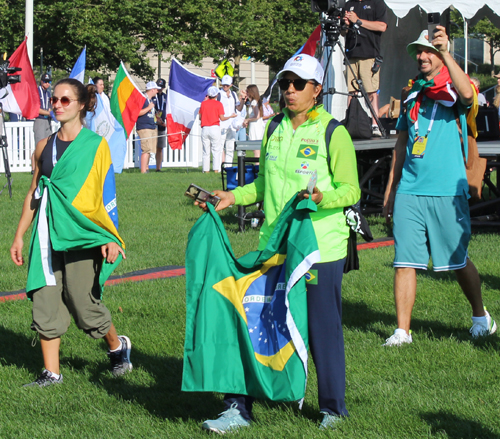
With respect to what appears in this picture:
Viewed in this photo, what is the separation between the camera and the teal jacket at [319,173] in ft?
12.7

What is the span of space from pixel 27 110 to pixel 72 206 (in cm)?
1230

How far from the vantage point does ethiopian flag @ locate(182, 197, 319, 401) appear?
3.77 metres

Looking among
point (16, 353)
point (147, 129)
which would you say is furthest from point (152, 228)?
point (147, 129)

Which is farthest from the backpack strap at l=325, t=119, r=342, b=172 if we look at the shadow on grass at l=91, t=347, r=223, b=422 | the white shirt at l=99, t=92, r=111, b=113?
the white shirt at l=99, t=92, r=111, b=113

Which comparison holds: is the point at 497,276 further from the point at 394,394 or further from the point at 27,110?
the point at 27,110

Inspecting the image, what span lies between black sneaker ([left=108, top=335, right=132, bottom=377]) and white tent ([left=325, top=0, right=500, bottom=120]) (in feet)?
22.3

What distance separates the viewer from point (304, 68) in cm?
386

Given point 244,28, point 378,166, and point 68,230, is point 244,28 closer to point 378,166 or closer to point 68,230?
point 378,166

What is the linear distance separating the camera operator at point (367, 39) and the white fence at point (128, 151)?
11168mm

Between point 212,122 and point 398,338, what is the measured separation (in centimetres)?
1488

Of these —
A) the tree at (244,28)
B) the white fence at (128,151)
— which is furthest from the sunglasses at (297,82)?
the tree at (244,28)

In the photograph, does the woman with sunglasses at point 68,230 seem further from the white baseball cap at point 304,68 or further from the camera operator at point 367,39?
the camera operator at point 367,39

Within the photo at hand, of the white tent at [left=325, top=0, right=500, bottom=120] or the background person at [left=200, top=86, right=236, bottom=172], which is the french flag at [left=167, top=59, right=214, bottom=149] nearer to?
the background person at [left=200, top=86, right=236, bottom=172]

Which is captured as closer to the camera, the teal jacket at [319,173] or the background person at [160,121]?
the teal jacket at [319,173]
